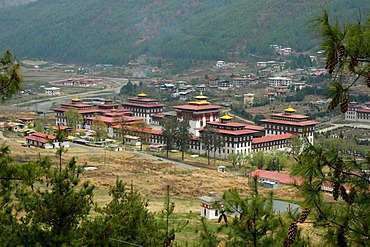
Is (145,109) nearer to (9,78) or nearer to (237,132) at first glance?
(237,132)

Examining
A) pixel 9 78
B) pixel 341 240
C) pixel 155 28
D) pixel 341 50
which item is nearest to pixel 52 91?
pixel 155 28

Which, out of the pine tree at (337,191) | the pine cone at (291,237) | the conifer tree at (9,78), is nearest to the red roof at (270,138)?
the conifer tree at (9,78)

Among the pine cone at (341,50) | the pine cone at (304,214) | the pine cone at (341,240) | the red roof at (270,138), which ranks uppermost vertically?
the pine cone at (341,50)

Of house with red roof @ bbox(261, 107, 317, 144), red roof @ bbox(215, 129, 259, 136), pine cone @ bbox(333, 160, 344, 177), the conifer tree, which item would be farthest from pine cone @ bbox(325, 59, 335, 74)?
house with red roof @ bbox(261, 107, 317, 144)

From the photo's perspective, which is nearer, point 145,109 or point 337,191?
point 337,191

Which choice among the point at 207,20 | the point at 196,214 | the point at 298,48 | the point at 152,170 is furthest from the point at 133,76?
the point at 196,214

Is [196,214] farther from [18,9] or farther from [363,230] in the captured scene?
[18,9]

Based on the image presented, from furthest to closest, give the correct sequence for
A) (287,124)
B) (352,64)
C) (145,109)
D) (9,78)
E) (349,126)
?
1. (145,109)
2. (349,126)
3. (287,124)
4. (9,78)
5. (352,64)

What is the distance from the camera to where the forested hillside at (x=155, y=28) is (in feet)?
366

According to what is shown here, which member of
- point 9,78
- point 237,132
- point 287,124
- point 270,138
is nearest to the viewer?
point 9,78

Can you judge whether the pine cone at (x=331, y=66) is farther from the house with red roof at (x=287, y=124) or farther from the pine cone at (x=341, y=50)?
the house with red roof at (x=287, y=124)

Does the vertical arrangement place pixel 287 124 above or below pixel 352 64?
below

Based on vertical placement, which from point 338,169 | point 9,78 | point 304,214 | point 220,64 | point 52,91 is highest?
point 9,78

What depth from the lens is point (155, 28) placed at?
485 feet
